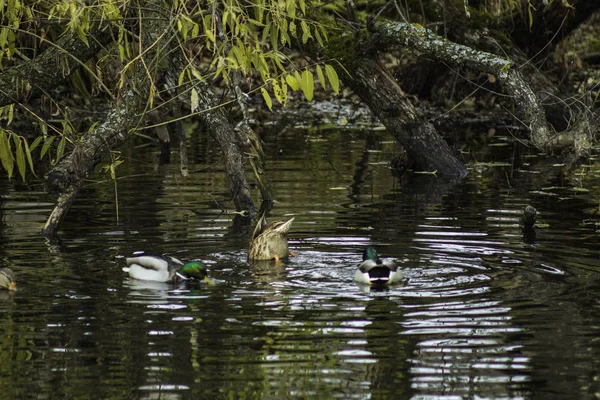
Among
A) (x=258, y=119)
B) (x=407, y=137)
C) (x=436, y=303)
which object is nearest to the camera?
(x=436, y=303)

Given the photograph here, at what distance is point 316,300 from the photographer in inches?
370

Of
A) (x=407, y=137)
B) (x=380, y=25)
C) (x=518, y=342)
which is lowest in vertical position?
(x=518, y=342)

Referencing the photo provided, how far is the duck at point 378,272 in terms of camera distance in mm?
9773

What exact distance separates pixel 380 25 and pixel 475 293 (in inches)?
245

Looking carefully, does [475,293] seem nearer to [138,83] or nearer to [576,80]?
[138,83]

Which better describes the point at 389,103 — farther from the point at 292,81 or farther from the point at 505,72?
the point at 292,81

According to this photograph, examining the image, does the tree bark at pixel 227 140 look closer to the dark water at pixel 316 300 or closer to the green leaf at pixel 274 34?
the dark water at pixel 316 300

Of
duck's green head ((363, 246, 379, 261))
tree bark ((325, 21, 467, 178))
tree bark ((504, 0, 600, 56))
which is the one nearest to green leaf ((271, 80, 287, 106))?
duck's green head ((363, 246, 379, 261))

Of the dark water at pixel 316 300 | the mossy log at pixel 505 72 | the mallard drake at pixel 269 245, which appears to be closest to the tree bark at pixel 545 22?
the dark water at pixel 316 300

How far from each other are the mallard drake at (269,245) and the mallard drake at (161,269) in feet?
3.03

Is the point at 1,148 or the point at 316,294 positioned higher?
the point at 1,148

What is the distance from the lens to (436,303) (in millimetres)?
9219

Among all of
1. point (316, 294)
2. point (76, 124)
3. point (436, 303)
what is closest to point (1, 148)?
point (316, 294)

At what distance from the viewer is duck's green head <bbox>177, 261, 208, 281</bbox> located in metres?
10.2
